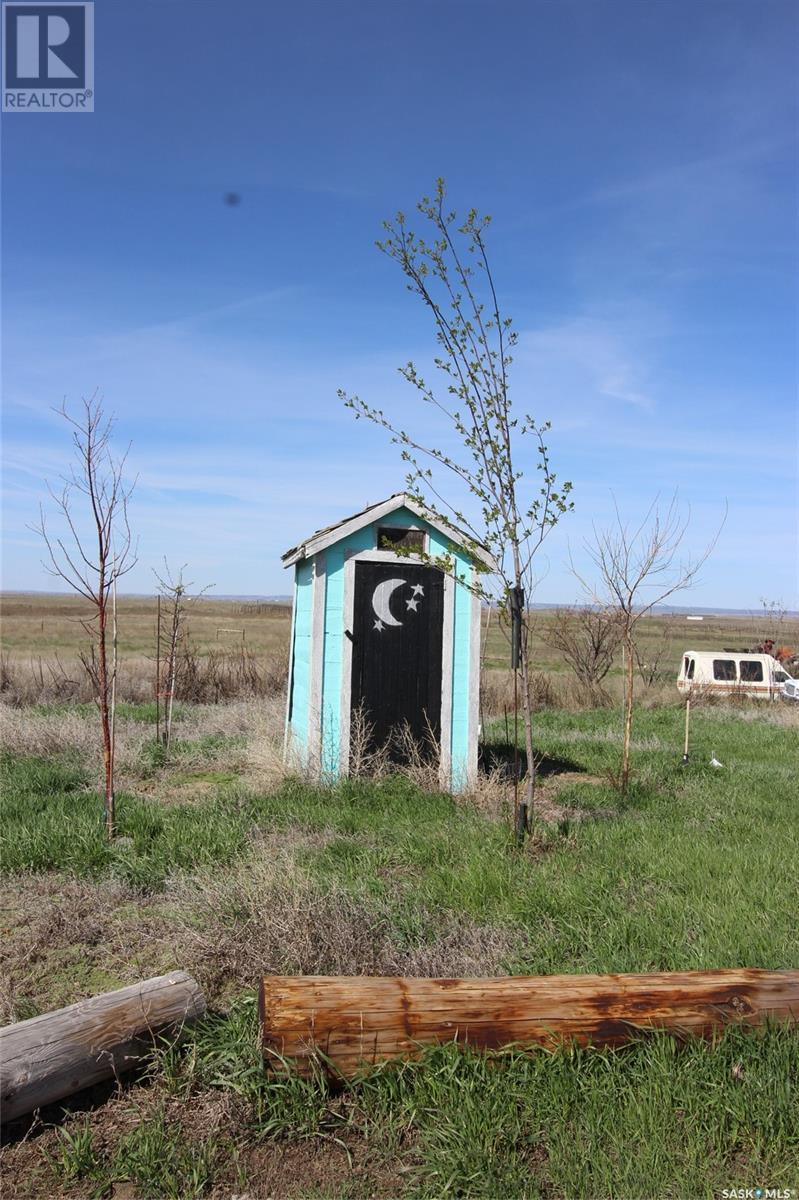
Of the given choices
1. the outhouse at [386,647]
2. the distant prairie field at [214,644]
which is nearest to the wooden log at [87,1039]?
the outhouse at [386,647]

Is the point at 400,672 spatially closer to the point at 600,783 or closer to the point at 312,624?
the point at 312,624

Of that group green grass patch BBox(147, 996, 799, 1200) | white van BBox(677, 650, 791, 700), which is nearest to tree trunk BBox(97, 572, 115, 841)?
green grass patch BBox(147, 996, 799, 1200)

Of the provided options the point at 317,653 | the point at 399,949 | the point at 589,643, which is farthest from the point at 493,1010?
the point at 589,643

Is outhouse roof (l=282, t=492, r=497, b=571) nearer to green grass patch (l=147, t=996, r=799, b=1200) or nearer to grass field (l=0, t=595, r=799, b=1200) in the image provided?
grass field (l=0, t=595, r=799, b=1200)

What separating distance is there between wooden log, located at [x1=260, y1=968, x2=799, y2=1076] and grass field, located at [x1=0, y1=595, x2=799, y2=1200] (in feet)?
0.32

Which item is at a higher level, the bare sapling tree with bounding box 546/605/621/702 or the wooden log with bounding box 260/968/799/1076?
the bare sapling tree with bounding box 546/605/621/702

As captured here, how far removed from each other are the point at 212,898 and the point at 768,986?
2976 mm

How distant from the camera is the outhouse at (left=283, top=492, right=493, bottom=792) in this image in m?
8.79

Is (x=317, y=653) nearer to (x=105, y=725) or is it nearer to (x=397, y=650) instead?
(x=397, y=650)

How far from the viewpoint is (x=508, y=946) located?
454 centimetres

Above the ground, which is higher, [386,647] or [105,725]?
[386,647]

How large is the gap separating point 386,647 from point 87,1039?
5.76 metres

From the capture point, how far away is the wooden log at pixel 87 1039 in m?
3.28

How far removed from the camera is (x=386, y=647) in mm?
8945
